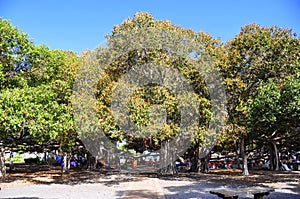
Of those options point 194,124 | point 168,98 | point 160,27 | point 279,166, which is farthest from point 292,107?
point 279,166

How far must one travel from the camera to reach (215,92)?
15.5 meters

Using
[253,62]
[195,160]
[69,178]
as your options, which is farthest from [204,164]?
[69,178]

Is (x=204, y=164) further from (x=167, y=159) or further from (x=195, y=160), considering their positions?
(x=167, y=159)

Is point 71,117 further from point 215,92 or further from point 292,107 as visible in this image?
point 292,107

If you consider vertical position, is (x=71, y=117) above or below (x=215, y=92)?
below

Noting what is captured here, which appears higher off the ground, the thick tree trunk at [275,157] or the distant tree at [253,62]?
the distant tree at [253,62]

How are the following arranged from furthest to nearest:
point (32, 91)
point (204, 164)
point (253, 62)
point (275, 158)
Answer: point (275, 158)
point (204, 164)
point (253, 62)
point (32, 91)

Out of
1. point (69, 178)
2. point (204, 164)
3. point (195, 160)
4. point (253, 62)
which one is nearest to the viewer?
point (253, 62)

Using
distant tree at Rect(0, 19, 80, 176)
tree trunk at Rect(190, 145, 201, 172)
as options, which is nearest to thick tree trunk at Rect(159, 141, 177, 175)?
tree trunk at Rect(190, 145, 201, 172)

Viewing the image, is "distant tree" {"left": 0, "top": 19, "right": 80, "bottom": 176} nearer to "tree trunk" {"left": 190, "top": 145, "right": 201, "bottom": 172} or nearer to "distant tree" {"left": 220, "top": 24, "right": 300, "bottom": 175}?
"distant tree" {"left": 220, "top": 24, "right": 300, "bottom": 175}

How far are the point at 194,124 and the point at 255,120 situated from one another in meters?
2.88

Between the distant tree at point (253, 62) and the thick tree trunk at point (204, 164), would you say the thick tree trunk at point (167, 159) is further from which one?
the distant tree at point (253, 62)

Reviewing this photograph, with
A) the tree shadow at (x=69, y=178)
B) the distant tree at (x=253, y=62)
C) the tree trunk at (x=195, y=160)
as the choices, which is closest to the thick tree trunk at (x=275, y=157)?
the tree trunk at (x=195, y=160)

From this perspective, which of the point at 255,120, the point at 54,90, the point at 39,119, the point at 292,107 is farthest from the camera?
the point at 54,90
